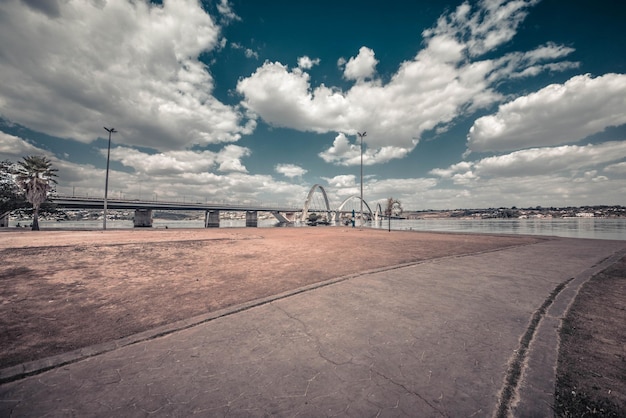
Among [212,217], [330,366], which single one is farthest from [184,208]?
[330,366]

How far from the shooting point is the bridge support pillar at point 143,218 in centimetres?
7350

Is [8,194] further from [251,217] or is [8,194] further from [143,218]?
[251,217]

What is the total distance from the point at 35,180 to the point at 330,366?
50.1 meters

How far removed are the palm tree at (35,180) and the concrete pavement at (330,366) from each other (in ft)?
149

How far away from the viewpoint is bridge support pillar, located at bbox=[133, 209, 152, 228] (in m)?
73.5

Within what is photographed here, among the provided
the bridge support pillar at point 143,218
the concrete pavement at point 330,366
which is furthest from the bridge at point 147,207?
the concrete pavement at point 330,366

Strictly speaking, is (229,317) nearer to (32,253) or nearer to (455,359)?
(455,359)

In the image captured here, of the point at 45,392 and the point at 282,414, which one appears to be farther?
the point at 45,392

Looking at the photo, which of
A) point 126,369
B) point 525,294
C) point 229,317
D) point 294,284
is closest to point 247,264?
point 294,284

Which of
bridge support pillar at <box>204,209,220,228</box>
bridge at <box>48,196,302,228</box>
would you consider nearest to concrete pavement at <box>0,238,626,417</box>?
bridge at <box>48,196,302,228</box>

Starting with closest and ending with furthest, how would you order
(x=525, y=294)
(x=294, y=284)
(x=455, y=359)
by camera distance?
(x=455, y=359) → (x=525, y=294) → (x=294, y=284)

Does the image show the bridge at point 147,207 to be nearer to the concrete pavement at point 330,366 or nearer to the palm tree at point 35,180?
the palm tree at point 35,180

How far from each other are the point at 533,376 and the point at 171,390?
5030 millimetres

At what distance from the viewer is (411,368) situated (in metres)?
3.65
